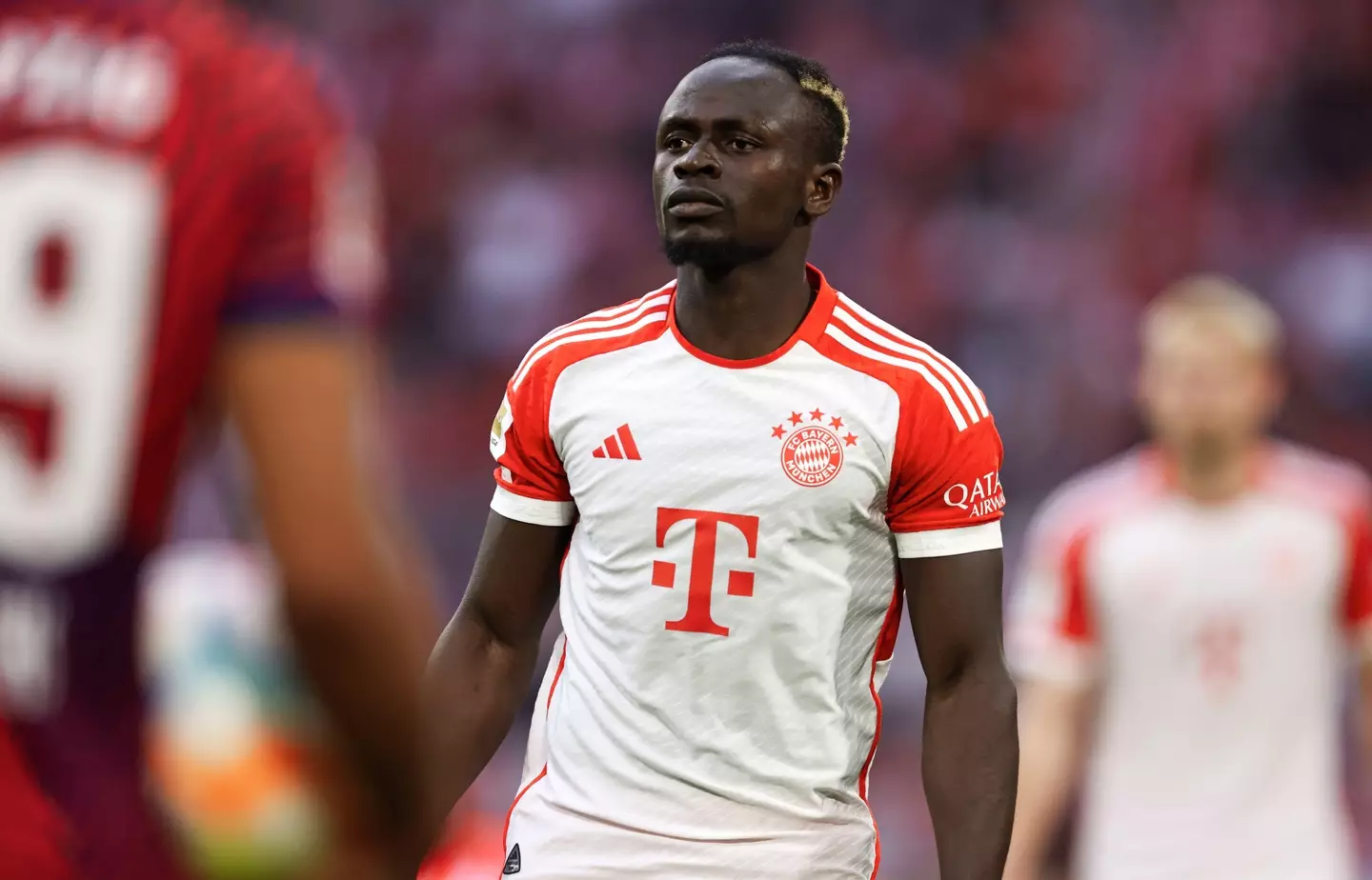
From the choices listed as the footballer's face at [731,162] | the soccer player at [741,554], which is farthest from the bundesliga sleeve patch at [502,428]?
the footballer's face at [731,162]

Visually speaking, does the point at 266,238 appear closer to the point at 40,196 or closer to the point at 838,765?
the point at 40,196

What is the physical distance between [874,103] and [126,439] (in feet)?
39.8

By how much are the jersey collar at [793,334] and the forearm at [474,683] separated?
2.12 ft

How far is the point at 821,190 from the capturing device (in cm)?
416

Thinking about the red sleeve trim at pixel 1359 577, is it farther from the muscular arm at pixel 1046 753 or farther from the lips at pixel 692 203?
the lips at pixel 692 203

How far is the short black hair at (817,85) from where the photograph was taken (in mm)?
4093

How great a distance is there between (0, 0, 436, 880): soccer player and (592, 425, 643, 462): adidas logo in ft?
6.10

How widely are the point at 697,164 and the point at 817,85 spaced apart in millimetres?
331

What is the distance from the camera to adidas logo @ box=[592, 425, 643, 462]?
3980mm

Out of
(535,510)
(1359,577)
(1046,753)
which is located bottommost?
(1046,753)

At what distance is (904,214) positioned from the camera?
13.5 metres

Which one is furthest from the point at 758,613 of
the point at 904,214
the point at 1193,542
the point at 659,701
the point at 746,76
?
the point at 904,214

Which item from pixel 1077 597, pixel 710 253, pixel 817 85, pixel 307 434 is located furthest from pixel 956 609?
pixel 1077 597

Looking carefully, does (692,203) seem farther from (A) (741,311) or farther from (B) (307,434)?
(B) (307,434)
